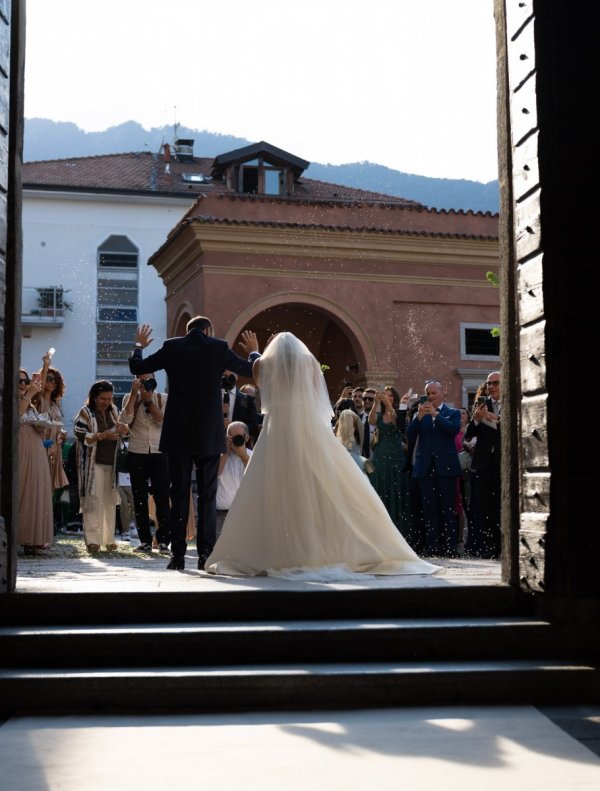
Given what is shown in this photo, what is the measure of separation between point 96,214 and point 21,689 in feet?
142

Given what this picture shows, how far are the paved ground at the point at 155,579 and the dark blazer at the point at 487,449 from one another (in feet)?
3.62

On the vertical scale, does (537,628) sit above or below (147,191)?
below

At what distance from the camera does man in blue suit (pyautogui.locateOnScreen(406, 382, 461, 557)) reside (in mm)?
12297

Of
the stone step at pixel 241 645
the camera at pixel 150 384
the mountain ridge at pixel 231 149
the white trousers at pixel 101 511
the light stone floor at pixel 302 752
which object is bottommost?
the light stone floor at pixel 302 752

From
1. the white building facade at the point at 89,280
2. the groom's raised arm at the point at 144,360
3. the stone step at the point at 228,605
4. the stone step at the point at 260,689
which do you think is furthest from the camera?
the white building facade at the point at 89,280

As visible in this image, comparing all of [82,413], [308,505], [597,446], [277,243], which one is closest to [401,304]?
[277,243]

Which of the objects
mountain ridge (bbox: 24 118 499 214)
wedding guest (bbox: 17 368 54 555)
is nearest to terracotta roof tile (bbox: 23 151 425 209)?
wedding guest (bbox: 17 368 54 555)

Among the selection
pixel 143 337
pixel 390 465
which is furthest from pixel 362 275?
pixel 143 337

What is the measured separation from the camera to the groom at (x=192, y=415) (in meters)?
9.23

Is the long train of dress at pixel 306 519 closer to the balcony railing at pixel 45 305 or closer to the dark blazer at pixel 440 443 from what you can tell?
the dark blazer at pixel 440 443

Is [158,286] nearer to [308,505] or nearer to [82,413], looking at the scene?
[82,413]

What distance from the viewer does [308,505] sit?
8.48 m

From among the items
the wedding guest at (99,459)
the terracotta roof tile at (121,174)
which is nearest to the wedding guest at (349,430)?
the wedding guest at (99,459)

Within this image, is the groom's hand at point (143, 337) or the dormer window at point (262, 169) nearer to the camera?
the groom's hand at point (143, 337)
